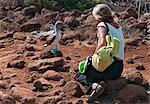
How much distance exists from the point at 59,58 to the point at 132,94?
1.84 metres

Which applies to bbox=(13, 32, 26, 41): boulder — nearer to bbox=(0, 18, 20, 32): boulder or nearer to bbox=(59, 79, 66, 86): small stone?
bbox=(0, 18, 20, 32): boulder

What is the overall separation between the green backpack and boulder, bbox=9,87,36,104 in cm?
94

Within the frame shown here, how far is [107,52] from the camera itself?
6406 mm

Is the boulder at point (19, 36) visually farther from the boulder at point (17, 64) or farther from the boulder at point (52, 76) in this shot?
the boulder at point (52, 76)

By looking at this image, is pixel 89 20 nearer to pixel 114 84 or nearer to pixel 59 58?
pixel 59 58

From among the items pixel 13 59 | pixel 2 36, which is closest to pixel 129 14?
pixel 2 36

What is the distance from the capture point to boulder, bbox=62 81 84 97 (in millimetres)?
6602

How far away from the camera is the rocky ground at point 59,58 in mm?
6547

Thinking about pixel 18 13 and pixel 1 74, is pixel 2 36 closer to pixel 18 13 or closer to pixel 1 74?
Result: pixel 18 13

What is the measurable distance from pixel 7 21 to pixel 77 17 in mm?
1580

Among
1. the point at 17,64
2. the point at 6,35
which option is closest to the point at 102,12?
the point at 17,64

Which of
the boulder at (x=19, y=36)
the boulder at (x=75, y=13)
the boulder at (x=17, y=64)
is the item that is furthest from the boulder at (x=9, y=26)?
the boulder at (x=17, y=64)

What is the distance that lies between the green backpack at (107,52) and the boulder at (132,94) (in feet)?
1.32

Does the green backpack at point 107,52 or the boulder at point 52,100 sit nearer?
the boulder at point 52,100
